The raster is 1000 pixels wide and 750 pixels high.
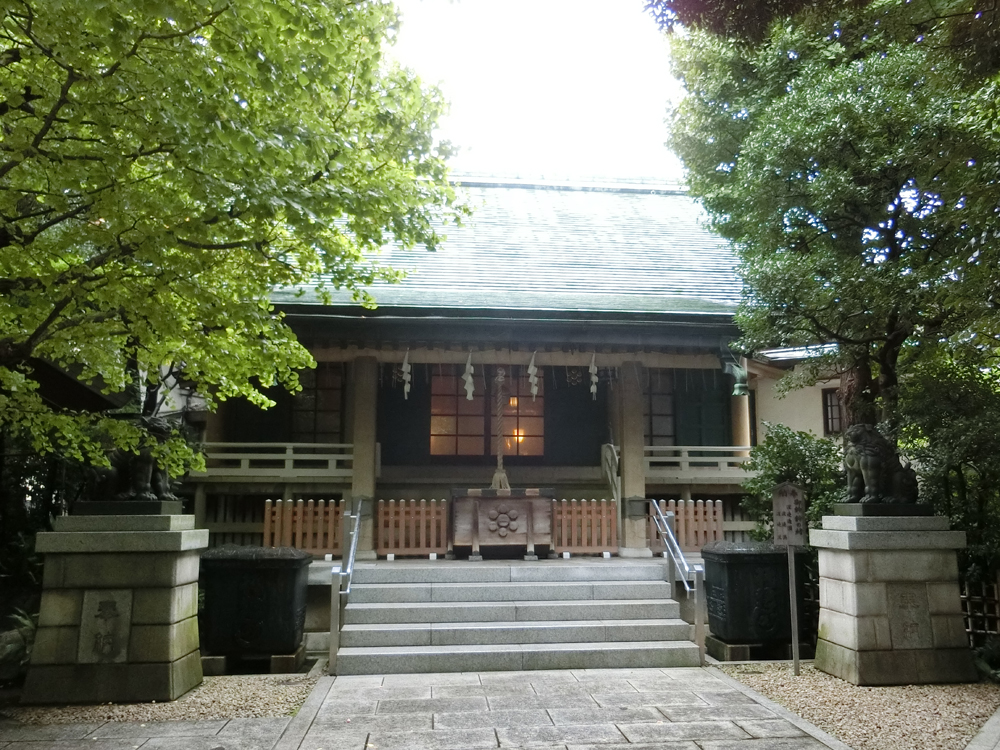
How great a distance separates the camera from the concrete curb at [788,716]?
5.53 meters

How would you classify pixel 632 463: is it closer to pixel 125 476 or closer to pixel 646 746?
pixel 646 746

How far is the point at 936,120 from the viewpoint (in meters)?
7.68

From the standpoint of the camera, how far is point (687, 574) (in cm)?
925

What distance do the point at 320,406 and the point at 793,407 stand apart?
1134 centimetres

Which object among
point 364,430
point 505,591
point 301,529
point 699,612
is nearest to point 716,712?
point 699,612

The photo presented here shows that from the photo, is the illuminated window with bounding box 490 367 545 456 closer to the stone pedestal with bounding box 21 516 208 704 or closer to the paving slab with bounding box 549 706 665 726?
the stone pedestal with bounding box 21 516 208 704

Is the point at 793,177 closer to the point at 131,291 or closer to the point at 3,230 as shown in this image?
the point at 131,291

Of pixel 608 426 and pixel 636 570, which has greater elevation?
pixel 608 426

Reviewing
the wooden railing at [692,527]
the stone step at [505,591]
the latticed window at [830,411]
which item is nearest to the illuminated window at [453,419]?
the wooden railing at [692,527]

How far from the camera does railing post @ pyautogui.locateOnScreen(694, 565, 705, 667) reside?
815 centimetres

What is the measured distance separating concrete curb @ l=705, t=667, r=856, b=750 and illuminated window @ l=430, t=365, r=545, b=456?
24.3 ft

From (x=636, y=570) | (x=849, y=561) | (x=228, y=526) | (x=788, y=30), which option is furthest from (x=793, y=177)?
(x=228, y=526)

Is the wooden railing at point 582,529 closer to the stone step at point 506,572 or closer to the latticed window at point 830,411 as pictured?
the stone step at point 506,572

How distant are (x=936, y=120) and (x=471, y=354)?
23.3ft
